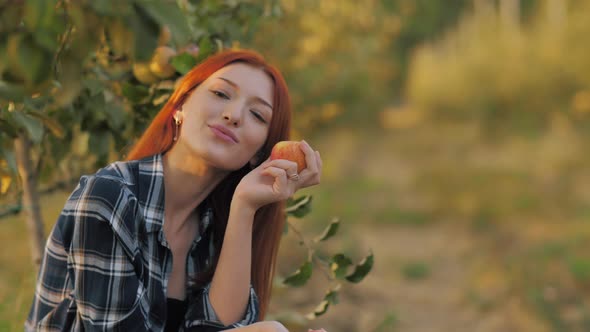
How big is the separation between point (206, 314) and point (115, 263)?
0.72ft

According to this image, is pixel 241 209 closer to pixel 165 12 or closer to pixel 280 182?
pixel 280 182

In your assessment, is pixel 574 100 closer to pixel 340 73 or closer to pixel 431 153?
pixel 431 153

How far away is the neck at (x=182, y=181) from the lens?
1.53m

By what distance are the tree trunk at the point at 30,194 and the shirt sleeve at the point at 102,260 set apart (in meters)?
0.57

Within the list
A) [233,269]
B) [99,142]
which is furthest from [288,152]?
[99,142]

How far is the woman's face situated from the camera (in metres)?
1.48

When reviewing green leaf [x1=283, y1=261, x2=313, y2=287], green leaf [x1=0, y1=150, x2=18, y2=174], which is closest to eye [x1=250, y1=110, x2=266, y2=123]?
green leaf [x1=283, y1=261, x2=313, y2=287]

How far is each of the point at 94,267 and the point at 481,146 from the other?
6.41m

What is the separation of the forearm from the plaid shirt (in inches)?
0.9

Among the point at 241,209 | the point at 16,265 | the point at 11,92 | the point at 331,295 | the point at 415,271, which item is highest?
the point at 11,92

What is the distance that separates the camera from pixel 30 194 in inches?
76.7

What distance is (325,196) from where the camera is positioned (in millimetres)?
6316

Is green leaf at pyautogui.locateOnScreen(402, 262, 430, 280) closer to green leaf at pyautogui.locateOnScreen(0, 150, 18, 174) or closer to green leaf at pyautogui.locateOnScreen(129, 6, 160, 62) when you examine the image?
green leaf at pyautogui.locateOnScreen(0, 150, 18, 174)

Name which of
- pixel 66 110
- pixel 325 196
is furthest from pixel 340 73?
pixel 66 110
